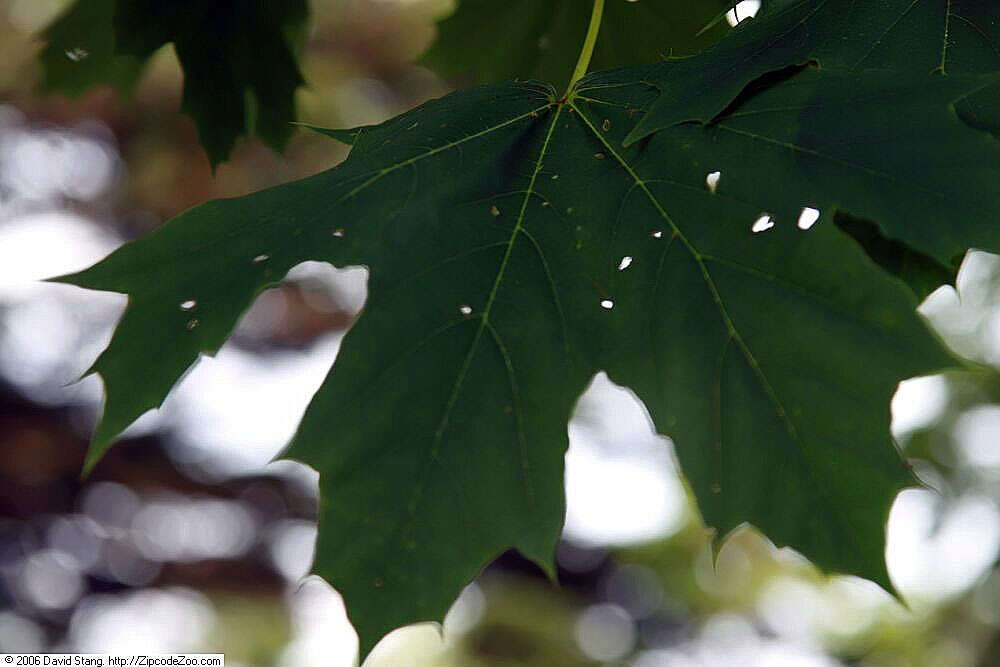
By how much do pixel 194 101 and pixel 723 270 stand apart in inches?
26.5

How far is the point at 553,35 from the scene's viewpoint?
1.07 meters

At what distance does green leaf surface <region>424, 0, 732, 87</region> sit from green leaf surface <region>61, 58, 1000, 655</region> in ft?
0.97

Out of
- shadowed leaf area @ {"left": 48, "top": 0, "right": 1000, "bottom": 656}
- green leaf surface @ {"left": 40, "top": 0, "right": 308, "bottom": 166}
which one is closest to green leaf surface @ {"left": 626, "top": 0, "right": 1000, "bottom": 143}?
shadowed leaf area @ {"left": 48, "top": 0, "right": 1000, "bottom": 656}

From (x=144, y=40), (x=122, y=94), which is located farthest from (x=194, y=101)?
(x=122, y=94)

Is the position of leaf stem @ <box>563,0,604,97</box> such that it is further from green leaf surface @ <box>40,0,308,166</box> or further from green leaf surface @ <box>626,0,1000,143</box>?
green leaf surface @ <box>40,0,308,166</box>

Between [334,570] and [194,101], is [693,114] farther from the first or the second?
[194,101]

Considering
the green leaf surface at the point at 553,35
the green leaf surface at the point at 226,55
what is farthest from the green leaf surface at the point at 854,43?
the green leaf surface at the point at 226,55

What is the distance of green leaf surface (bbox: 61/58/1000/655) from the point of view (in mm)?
553

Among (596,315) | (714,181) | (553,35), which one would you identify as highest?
(553,35)

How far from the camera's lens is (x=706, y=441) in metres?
0.58

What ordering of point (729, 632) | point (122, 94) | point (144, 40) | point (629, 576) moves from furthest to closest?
point (729, 632) < point (629, 576) < point (122, 94) < point (144, 40)

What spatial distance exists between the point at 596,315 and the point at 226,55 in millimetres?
605

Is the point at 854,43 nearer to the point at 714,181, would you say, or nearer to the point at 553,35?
the point at 714,181

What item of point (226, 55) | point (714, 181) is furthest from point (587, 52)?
point (226, 55)
